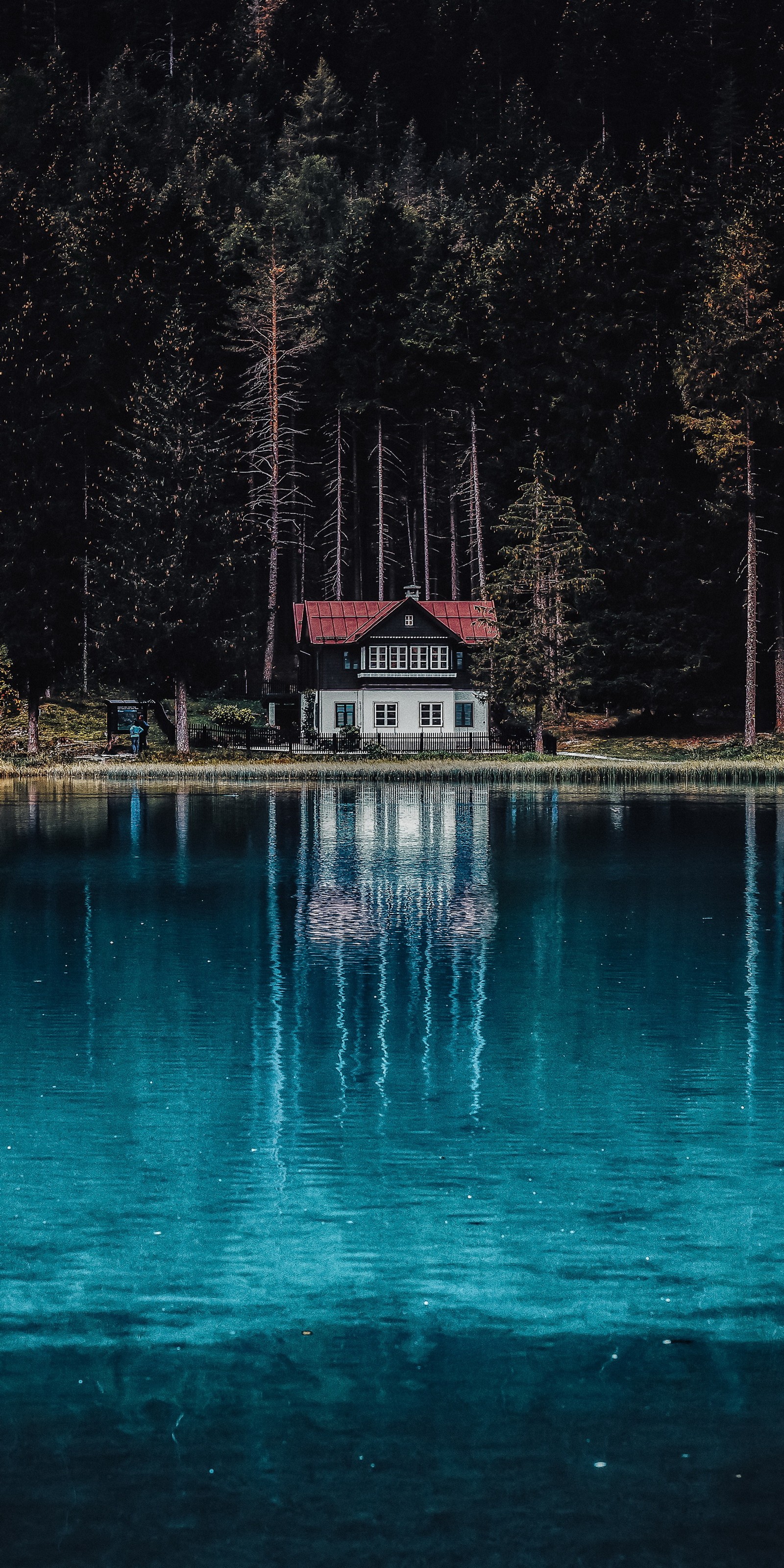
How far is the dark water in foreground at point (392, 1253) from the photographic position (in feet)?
20.8

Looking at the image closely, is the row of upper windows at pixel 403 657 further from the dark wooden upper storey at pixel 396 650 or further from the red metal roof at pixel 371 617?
the red metal roof at pixel 371 617

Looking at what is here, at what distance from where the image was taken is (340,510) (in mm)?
100312

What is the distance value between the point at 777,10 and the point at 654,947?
13136 centimetres

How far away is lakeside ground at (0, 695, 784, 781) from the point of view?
68062mm

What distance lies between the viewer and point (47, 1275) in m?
8.89

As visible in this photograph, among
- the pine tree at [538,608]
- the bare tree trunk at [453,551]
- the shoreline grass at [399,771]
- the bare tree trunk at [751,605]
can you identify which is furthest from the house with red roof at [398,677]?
the shoreline grass at [399,771]

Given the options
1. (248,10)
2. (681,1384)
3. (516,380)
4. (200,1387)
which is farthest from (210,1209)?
(248,10)

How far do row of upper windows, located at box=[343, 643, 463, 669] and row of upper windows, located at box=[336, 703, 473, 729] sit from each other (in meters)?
1.92

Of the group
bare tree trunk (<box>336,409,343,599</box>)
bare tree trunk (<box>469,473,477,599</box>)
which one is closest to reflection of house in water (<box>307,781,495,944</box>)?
bare tree trunk (<box>469,473,477,599</box>)

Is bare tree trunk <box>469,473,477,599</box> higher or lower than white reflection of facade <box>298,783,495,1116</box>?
higher

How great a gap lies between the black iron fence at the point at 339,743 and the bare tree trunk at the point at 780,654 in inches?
446

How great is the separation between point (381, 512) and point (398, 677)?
14.8m

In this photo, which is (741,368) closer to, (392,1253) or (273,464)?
(273,464)

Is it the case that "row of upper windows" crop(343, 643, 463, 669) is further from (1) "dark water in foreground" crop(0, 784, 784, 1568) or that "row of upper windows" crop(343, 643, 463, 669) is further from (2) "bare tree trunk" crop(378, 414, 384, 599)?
(1) "dark water in foreground" crop(0, 784, 784, 1568)
